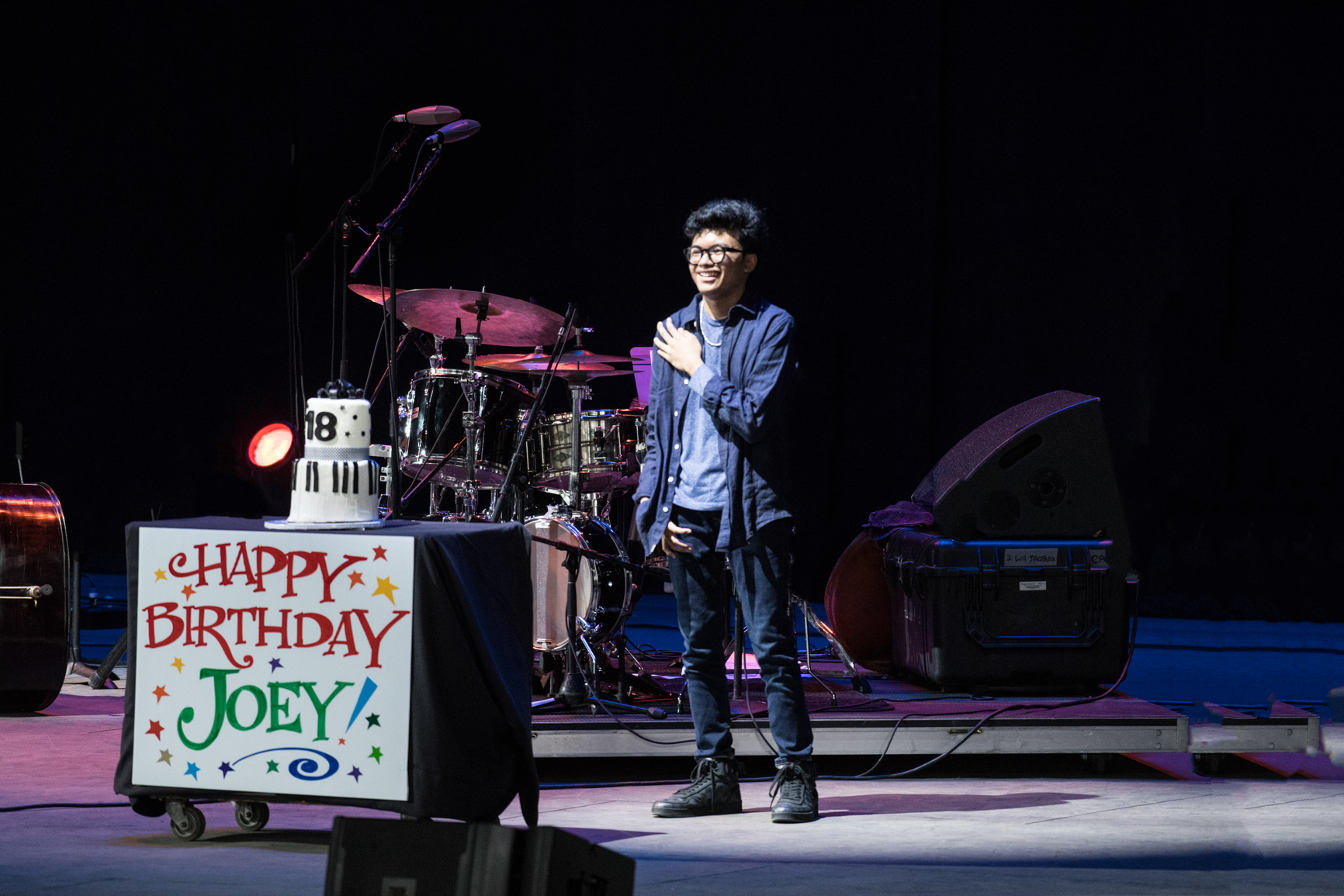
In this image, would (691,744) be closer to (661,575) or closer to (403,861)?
(661,575)

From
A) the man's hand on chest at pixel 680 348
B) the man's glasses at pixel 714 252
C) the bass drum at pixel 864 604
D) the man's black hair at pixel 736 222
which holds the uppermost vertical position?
the man's black hair at pixel 736 222

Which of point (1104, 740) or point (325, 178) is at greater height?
point (325, 178)

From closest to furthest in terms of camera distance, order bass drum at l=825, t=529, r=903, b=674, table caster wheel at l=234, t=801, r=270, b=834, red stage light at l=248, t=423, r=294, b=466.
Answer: table caster wheel at l=234, t=801, r=270, b=834 < bass drum at l=825, t=529, r=903, b=674 < red stage light at l=248, t=423, r=294, b=466

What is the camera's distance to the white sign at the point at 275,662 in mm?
2633

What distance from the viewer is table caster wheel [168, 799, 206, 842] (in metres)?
2.82

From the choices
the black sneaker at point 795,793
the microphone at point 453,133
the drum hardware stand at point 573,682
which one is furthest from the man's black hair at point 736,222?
the black sneaker at point 795,793

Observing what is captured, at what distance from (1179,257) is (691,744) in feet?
17.3

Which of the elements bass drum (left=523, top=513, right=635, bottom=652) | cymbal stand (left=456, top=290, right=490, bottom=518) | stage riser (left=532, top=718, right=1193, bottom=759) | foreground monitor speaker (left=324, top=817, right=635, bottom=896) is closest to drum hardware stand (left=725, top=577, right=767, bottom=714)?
stage riser (left=532, top=718, right=1193, bottom=759)

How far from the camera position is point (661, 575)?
4.52 m

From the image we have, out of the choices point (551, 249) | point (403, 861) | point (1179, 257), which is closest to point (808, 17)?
point (551, 249)

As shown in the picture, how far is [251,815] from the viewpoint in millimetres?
2945

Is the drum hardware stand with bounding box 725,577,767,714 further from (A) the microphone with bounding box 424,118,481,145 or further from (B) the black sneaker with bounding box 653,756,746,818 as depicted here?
(A) the microphone with bounding box 424,118,481,145

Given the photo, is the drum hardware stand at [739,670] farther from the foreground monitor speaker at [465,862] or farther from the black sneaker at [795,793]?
the foreground monitor speaker at [465,862]

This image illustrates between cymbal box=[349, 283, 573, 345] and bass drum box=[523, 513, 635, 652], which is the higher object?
cymbal box=[349, 283, 573, 345]
